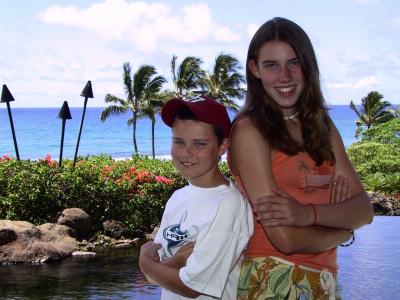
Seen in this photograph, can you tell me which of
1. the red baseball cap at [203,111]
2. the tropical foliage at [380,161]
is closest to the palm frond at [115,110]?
the tropical foliage at [380,161]

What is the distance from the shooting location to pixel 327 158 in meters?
2.36

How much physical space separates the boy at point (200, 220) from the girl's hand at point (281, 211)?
67mm

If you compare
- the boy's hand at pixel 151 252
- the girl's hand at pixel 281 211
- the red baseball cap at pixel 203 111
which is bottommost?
the boy's hand at pixel 151 252

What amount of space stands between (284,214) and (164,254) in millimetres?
464

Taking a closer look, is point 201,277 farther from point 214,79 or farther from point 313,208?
point 214,79

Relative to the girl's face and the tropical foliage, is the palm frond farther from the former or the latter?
the girl's face

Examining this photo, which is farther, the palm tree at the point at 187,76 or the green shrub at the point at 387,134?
the palm tree at the point at 187,76

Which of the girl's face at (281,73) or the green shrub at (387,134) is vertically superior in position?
the girl's face at (281,73)

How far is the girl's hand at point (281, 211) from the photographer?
213 cm

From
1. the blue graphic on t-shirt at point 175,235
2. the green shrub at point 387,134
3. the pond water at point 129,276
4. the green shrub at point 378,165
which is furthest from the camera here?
the green shrub at point 387,134

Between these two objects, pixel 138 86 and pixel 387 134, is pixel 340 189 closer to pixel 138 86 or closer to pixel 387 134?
pixel 387 134

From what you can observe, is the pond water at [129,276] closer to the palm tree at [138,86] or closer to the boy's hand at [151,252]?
the boy's hand at [151,252]

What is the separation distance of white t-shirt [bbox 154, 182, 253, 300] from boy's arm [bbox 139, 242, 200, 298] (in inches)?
1.1

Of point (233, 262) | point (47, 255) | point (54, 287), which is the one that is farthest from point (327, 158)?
point (47, 255)
